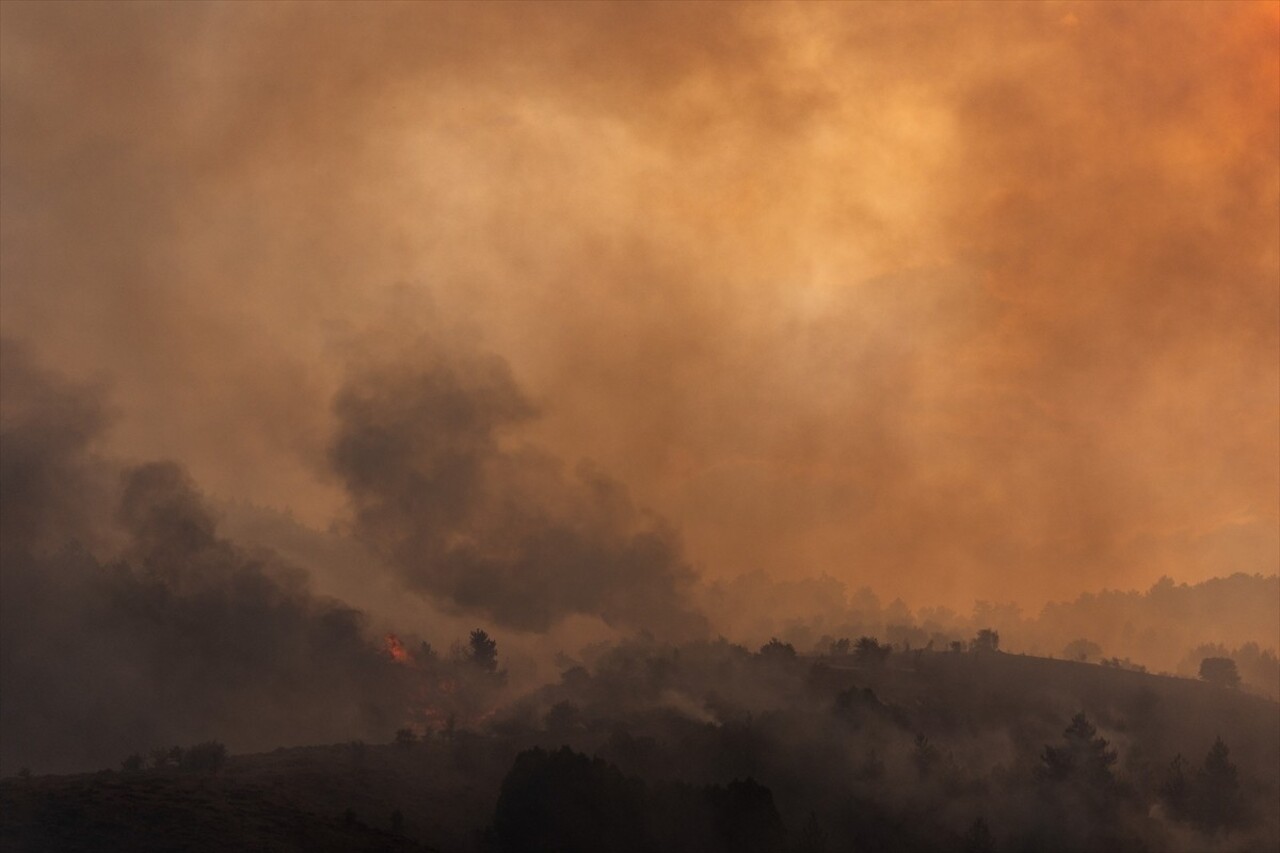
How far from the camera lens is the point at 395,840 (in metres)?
184

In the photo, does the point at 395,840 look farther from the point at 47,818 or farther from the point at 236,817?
the point at 47,818

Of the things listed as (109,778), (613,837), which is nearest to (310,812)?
(109,778)

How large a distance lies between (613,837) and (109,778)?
252ft

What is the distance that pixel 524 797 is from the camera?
199000mm

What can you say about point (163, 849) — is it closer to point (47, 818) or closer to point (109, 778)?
point (47, 818)

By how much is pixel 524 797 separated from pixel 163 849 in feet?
190

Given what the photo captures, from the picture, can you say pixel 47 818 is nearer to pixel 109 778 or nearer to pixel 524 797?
pixel 109 778

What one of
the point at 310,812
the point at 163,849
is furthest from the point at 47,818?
the point at 310,812

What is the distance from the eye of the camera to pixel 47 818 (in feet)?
541

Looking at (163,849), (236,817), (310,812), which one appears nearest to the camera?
(163,849)

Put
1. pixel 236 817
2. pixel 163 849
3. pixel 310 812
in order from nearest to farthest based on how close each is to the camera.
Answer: pixel 163 849 → pixel 236 817 → pixel 310 812

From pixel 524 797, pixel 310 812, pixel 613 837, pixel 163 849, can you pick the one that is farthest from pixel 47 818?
pixel 613 837

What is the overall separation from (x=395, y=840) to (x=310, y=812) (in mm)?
14642

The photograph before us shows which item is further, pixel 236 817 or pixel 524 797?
pixel 524 797
